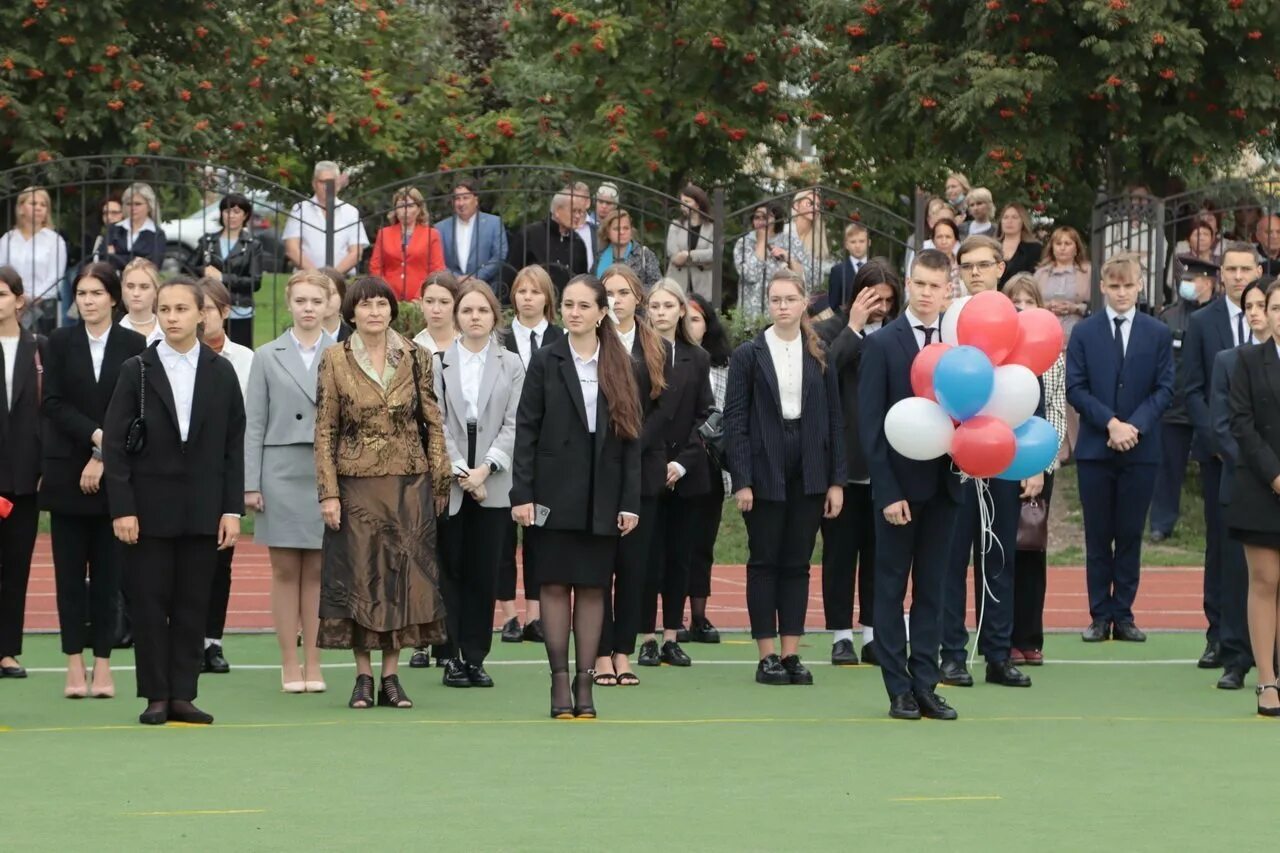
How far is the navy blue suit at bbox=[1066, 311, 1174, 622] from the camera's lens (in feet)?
43.7

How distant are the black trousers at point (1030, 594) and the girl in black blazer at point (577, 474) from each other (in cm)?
278

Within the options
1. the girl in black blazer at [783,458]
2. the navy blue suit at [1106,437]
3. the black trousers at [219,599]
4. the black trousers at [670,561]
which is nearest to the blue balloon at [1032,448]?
the girl in black blazer at [783,458]

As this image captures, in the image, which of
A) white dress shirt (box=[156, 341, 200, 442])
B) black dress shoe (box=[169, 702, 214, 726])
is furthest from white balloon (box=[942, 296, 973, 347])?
black dress shoe (box=[169, 702, 214, 726])

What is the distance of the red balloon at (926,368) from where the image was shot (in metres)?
10.3

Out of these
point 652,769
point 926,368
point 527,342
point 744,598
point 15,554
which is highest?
point 527,342

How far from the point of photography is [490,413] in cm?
1163

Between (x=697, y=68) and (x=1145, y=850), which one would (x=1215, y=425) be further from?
(x=697, y=68)

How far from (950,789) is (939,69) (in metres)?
15.1

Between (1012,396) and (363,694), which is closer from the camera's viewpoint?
(1012,396)

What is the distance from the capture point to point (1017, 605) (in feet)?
40.7

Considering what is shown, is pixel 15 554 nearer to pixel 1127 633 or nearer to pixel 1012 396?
pixel 1012 396

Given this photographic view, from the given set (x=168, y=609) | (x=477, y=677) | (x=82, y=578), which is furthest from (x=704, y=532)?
(x=168, y=609)

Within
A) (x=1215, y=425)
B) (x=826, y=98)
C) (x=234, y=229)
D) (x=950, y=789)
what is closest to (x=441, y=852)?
(x=950, y=789)

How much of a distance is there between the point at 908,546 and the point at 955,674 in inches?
64.5
